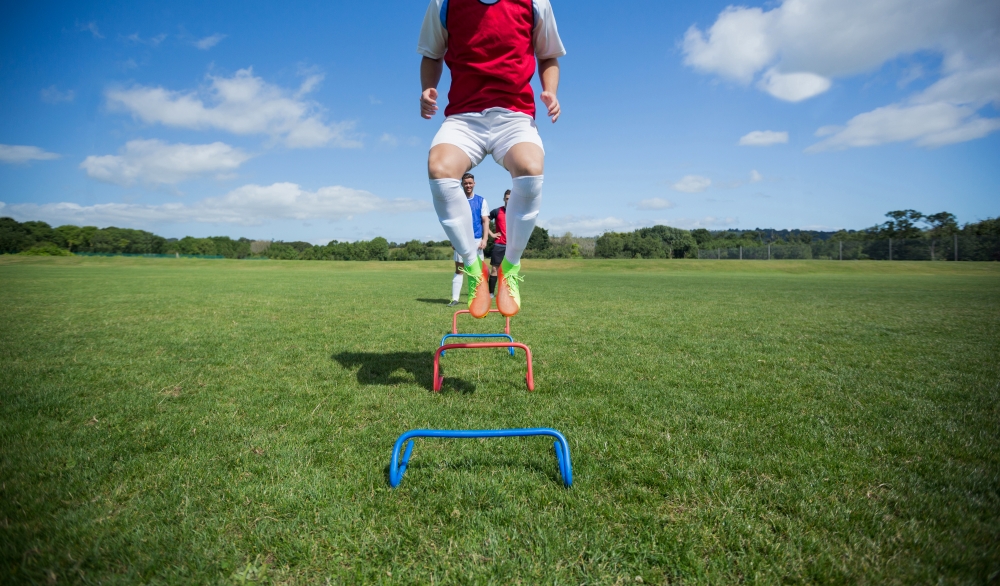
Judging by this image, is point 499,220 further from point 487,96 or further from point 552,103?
point 487,96

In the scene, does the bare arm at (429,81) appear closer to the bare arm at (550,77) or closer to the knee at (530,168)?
the bare arm at (550,77)

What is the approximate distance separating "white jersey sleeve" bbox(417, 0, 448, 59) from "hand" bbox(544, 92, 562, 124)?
2.69 feet

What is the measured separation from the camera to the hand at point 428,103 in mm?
3586

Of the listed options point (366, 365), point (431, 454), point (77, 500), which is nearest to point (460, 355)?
point (366, 365)

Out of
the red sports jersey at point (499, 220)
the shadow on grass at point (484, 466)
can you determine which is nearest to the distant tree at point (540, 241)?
the red sports jersey at point (499, 220)

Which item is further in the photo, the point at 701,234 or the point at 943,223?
the point at 701,234

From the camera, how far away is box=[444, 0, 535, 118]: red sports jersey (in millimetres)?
3346

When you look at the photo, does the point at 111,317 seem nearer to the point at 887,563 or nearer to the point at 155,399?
the point at 155,399

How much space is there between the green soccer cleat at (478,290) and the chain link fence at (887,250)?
57.2 metres

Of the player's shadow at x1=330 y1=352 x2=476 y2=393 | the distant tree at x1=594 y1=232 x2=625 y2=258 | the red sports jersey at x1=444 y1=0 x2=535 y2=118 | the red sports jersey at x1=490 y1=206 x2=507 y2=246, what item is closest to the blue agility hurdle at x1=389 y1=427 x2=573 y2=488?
the player's shadow at x1=330 y1=352 x2=476 y2=393

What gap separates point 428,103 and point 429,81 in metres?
0.21

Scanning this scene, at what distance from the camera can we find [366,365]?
4.91m

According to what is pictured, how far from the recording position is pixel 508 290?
3861 millimetres

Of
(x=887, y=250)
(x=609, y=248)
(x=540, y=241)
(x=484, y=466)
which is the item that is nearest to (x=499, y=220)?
(x=484, y=466)
